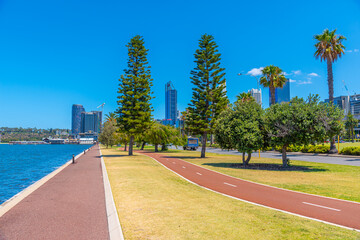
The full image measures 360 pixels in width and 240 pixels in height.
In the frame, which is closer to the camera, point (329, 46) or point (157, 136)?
point (329, 46)

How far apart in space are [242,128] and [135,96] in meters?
21.2

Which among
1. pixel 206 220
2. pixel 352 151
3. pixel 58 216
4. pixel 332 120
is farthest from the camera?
pixel 352 151

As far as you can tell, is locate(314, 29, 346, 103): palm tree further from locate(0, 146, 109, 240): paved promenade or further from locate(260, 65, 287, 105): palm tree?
locate(0, 146, 109, 240): paved promenade

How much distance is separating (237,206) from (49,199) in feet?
24.8

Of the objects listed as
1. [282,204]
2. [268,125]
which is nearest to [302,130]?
[268,125]

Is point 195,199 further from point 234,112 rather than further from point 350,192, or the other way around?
point 234,112

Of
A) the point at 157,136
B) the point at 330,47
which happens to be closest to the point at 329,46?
the point at 330,47

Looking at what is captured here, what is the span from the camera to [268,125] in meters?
22.8

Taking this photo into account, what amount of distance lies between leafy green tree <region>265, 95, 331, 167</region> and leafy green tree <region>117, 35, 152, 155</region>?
72.5ft

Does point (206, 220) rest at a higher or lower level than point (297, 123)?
lower

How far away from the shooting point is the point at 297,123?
20.9m

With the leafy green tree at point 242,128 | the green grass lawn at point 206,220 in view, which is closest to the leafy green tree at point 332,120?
the leafy green tree at point 242,128

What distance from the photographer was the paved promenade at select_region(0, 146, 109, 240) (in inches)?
255

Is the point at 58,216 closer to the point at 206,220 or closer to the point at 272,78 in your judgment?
the point at 206,220
